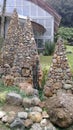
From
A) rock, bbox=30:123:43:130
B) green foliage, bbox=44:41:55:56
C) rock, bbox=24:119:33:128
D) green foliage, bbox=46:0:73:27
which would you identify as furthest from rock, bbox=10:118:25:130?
green foliage, bbox=46:0:73:27

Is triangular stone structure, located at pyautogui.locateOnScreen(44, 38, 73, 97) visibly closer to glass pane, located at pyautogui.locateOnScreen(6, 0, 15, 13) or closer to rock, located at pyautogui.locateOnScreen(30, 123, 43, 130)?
rock, located at pyautogui.locateOnScreen(30, 123, 43, 130)

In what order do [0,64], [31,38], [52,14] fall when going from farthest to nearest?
[52,14]
[0,64]
[31,38]

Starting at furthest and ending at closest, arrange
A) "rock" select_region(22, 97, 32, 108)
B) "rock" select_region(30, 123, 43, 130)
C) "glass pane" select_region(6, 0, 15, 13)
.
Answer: "glass pane" select_region(6, 0, 15, 13) < "rock" select_region(22, 97, 32, 108) < "rock" select_region(30, 123, 43, 130)

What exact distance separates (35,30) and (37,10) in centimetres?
245

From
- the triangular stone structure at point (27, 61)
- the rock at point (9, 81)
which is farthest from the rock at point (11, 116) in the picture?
the triangular stone structure at point (27, 61)

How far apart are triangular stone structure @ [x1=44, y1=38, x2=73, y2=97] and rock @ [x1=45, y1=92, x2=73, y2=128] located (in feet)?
4.72

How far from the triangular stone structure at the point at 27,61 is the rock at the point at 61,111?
7.69ft

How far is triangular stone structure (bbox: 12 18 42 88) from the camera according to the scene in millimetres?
10469

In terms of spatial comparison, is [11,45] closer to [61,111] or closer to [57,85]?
[57,85]

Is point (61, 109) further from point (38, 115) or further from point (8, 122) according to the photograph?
point (8, 122)

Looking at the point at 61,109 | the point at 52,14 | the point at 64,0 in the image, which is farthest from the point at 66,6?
the point at 61,109

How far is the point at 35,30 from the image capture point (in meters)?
25.9

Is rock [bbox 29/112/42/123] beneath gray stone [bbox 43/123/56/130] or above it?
above

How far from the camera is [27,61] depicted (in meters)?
10.5
